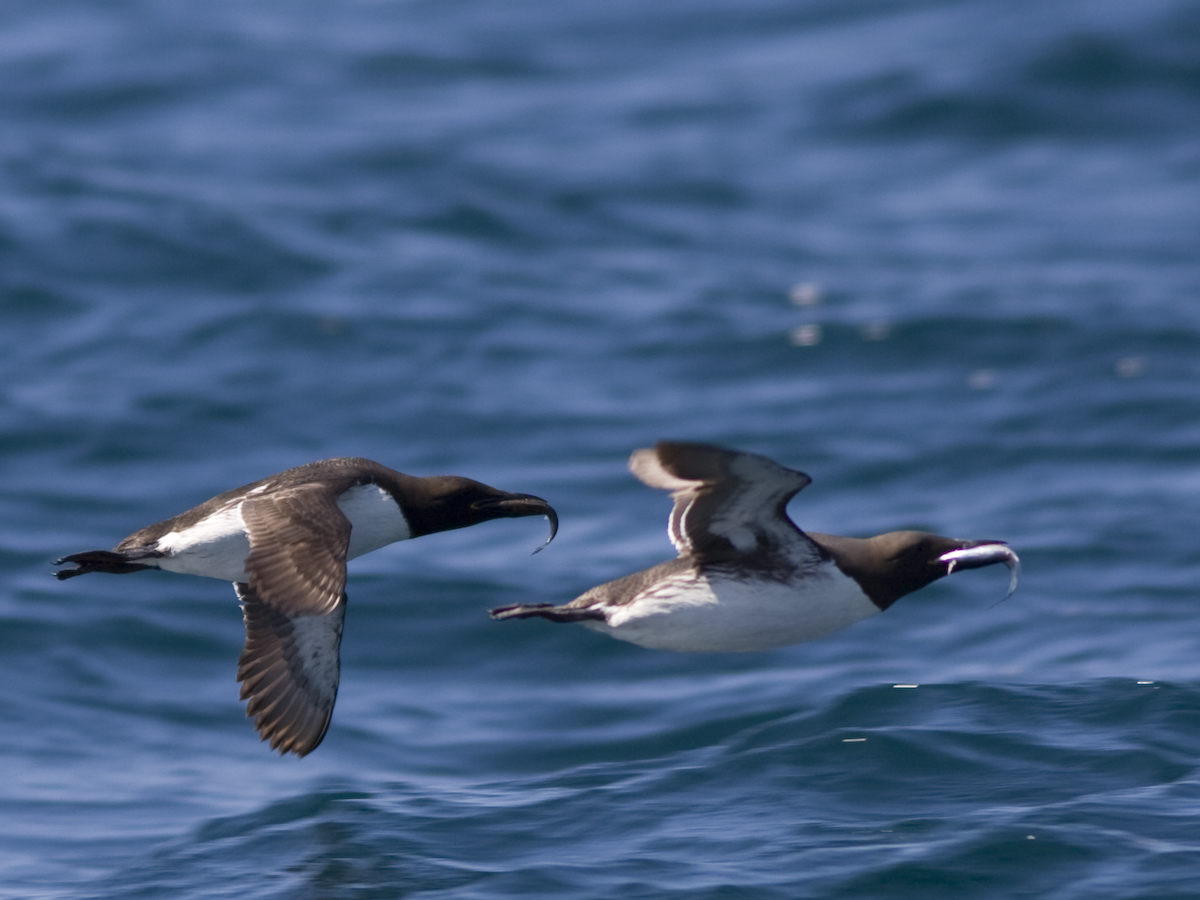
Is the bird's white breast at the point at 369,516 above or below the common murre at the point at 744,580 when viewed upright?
above

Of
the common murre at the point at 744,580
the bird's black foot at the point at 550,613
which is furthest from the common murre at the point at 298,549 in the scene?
the common murre at the point at 744,580

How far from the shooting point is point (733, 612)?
27.7 feet

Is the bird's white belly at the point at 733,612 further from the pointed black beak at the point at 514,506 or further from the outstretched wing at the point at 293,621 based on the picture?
the outstretched wing at the point at 293,621

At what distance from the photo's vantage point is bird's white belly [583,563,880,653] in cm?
845

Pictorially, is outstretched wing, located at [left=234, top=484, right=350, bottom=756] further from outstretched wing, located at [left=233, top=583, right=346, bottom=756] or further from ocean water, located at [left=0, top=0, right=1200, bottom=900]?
ocean water, located at [left=0, top=0, right=1200, bottom=900]

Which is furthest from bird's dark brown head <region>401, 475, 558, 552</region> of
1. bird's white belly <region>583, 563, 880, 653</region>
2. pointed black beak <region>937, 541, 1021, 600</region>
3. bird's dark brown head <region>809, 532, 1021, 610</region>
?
pointed black beak <region>937, 541, 1021, 600</region>

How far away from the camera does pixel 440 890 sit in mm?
9305

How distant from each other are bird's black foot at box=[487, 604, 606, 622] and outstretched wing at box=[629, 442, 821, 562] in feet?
1.99

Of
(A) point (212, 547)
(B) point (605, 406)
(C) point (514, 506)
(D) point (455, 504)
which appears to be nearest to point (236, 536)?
(A) point (212, 547)

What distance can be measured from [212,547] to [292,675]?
923mm

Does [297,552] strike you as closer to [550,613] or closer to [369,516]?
[369,516]

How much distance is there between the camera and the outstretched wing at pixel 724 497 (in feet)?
25.8

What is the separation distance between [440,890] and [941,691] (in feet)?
14.1

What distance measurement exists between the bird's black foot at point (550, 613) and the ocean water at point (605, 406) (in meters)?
1.71
